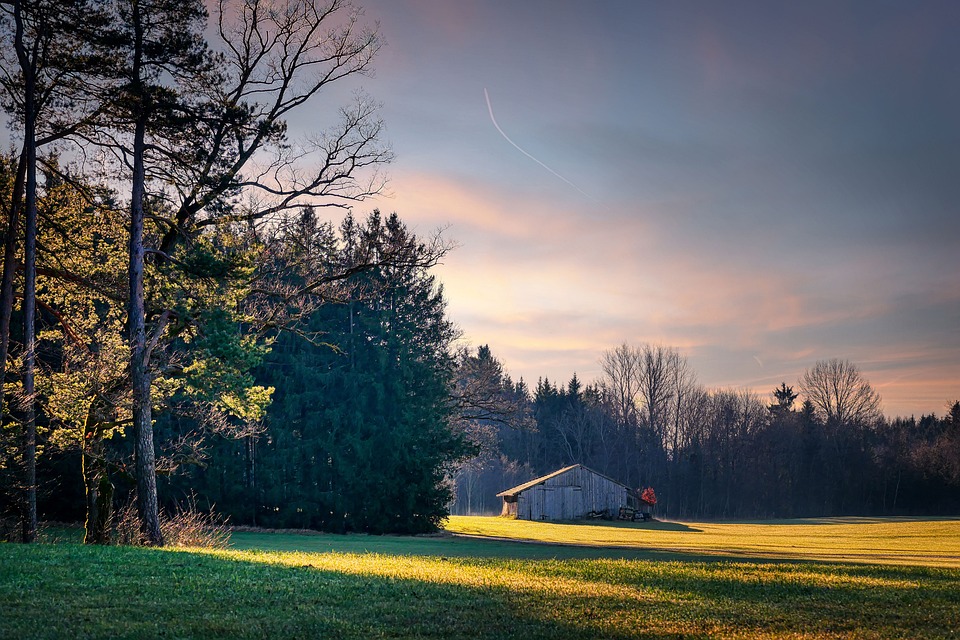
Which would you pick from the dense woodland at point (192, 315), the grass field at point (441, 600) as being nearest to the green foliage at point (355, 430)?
the dense woodland at point (192, 315)

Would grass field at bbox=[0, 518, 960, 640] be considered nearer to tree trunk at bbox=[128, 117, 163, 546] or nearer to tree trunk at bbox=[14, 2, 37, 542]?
tree trunk at bbox=[128, 117, 163, 546]

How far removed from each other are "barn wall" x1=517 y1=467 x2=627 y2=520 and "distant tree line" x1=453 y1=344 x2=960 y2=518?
326 inches

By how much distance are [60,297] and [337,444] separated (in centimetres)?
2042

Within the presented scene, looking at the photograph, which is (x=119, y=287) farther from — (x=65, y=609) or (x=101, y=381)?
(x=65, y=609)

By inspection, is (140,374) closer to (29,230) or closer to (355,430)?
(29,230)

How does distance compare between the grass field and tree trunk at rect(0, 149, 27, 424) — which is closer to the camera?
the grass field

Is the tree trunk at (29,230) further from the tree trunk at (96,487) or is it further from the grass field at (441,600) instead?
the grass field at (441,600)

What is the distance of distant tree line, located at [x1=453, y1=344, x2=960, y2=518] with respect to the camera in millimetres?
83750

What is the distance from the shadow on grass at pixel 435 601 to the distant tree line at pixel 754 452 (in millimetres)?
68567

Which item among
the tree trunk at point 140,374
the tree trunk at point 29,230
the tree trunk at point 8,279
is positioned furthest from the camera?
the tree trunk at point 140,374

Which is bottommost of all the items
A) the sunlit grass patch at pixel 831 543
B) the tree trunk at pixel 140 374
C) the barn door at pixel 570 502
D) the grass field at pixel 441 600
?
the barn door at pixel 570 502

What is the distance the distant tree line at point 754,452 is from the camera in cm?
8375

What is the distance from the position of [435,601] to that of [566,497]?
6659cm

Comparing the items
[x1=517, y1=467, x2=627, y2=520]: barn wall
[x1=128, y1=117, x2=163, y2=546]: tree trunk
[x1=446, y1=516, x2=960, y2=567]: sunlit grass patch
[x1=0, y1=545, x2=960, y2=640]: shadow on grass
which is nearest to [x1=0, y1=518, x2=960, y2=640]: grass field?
[x1=0, y1=545, x2=960, y2=640]: shadow on grass
